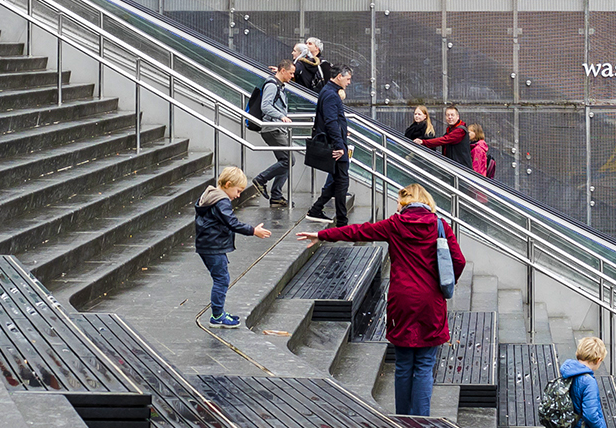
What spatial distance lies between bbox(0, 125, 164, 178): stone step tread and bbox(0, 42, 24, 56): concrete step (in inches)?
69.6

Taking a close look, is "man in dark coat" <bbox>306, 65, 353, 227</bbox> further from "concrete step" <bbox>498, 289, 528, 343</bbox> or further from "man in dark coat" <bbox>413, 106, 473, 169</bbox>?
"man in dark coat" <bbox>413, 106, 473, 169</bbox>

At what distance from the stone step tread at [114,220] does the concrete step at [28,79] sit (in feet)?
6.49

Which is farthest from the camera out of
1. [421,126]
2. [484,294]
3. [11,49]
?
[421,126]

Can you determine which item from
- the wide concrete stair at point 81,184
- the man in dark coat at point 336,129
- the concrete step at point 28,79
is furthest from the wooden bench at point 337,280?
the concrete step at point 28,79

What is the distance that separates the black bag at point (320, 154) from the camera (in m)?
8.76

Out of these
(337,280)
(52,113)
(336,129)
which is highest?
(52,113)

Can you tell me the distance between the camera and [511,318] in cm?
953

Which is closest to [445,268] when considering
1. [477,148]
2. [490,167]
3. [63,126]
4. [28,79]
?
[63,126]

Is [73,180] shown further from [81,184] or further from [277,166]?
[277,166]

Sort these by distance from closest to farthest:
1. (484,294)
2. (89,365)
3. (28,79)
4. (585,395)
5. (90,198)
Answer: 1. (89,365)
2. (585,395)
3. (90,198)
4. (484,294)
5. (28,79)

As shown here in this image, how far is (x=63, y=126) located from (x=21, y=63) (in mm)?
1630

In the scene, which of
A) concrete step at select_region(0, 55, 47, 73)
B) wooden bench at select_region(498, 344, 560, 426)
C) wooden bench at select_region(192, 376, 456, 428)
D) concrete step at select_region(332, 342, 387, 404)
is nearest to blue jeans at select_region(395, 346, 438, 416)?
concrete step at select_region(332, 342, 387, 404)

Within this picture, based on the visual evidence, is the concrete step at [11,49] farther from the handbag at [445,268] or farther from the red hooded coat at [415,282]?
the handbag at [445,268]

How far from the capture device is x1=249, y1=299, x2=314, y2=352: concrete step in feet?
20.2
